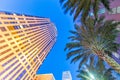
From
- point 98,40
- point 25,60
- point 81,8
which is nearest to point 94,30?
point 98,40

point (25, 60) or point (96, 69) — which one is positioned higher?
point (25, 60)

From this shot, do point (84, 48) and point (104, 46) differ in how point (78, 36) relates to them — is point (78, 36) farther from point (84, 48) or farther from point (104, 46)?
point (104, 46)

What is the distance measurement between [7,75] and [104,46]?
12.3 metres

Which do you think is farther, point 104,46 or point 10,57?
point 10,57

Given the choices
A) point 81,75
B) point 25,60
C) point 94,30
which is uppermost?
point 94,30

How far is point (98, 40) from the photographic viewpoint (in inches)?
1037

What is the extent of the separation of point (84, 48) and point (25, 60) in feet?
40.0

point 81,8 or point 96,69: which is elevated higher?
point 81,8

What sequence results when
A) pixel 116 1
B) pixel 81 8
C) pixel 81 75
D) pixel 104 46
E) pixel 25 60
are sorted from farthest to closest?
pixel 116 1 < pixel 25 60 < pixel 81 75 < pixel 104 46 < pixel 81 8

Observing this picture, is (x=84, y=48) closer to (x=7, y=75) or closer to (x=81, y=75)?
(x=81, y=75)

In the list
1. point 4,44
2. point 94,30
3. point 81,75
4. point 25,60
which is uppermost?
point 4,44

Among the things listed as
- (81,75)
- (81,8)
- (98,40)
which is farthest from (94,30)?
(81,75)

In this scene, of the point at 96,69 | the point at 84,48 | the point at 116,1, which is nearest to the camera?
the point at 84,48

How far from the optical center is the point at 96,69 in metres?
30.9
